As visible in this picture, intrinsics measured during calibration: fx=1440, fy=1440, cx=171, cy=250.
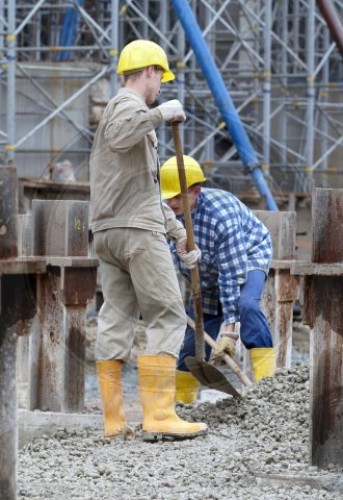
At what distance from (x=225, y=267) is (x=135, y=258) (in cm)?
135

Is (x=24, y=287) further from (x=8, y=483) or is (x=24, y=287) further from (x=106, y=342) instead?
(x=106, y=342)

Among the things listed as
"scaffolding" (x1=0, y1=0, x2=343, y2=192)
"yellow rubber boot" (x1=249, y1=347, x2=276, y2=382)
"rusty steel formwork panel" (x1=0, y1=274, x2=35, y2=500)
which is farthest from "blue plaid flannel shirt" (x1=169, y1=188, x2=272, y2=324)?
"scaffolding" (x1=0, y1=0, x2=343, y2=192)

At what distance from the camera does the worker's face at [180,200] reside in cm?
823

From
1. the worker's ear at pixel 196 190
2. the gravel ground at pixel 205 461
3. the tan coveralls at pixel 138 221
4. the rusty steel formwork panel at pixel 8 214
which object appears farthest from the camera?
the worker's ear at pixel 196 190

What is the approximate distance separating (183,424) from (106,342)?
1.93 ft

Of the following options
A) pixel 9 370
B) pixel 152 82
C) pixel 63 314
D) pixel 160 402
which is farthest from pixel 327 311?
pixel 63 314

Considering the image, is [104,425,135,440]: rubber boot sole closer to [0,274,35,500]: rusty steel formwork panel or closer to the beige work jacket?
the beige work jacket

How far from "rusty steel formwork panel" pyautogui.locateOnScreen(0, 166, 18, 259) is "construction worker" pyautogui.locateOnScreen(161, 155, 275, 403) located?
260 cm

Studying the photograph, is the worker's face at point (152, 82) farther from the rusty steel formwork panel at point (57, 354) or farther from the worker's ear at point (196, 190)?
the rusty steel formwork panel at point (57, 354)

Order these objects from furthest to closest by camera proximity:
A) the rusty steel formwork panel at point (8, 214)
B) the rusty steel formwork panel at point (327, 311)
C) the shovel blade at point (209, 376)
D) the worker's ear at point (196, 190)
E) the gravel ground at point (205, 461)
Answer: the worker's ear at point (196, 190)
the shovel blade at point (209, 376)
the rusty steel formwork panel at point (327, 311)
the gravel ground at point (205, 461)
the rusty steel formwork panel at point (8, 214)

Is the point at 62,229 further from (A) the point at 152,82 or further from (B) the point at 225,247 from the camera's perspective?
(A) the point at 152,82

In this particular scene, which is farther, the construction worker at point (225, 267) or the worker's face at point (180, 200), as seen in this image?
the construction worker at point (225, 267)

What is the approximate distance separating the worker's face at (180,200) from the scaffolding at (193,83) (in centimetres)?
786

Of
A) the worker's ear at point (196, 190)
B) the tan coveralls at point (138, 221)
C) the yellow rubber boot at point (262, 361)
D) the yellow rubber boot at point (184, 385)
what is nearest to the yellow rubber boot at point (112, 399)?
the tan coveralls at point (138, 221)
